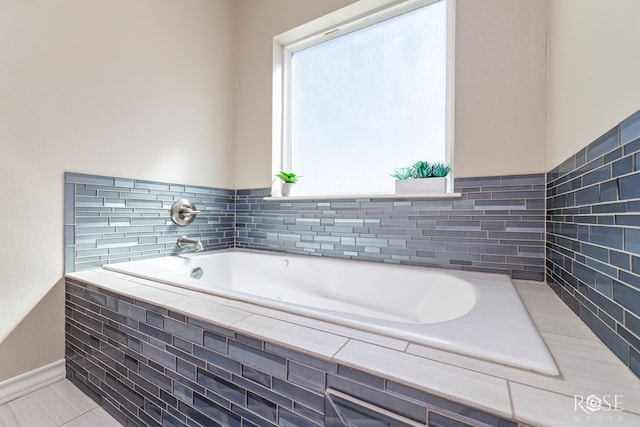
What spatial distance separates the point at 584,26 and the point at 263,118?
1.85 metres

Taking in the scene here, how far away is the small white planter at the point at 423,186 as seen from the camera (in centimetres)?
145

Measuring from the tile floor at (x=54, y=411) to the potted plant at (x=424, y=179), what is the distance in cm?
173

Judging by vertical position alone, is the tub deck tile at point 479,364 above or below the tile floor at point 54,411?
above

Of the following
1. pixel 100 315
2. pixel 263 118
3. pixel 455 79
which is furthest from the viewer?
pixel 263 118

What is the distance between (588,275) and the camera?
2.47 feet

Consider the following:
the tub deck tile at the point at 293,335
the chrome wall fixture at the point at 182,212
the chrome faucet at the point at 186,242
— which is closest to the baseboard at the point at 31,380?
the chrome faucet at the point at 186,242

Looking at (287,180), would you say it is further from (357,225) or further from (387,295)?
(387,295)

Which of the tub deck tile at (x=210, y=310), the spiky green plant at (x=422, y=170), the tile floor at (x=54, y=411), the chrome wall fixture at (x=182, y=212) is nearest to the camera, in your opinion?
the tub deck tile at (x=210, y=310)

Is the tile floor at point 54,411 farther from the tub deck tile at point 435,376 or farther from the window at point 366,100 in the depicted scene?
the window at point 366,100

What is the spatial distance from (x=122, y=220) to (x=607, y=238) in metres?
2.09

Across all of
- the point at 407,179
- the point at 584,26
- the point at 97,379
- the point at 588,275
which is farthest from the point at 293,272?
the point at 584,26

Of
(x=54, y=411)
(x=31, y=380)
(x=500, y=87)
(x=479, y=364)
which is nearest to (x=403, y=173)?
(x=500, y=87)

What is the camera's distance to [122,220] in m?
1.57

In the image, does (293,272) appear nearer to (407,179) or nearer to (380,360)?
(407,179)
